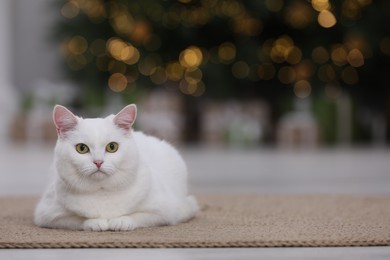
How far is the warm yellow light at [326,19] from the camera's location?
23.7ft

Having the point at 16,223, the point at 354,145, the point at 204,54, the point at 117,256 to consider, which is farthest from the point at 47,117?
the point at 117,256

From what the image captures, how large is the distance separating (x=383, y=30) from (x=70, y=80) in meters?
3.01

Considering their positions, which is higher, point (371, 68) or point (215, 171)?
point (371, 68)

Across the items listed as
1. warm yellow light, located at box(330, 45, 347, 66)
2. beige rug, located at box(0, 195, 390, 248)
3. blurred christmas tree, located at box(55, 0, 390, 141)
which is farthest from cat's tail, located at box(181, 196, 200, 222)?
warm yellow light, located at box(330, 45, 347, 66)

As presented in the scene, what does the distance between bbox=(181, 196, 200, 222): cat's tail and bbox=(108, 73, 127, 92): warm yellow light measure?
544 cm

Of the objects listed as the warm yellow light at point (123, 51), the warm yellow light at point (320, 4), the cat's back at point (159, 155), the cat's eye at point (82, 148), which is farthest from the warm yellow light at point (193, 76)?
the cat's eye at point (82, 148)

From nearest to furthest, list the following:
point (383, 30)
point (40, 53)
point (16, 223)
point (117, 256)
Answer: point (117, 256), point (16, 223), point (383, 30), point (40, 53)

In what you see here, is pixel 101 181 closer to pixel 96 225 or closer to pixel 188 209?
pixel 96 225

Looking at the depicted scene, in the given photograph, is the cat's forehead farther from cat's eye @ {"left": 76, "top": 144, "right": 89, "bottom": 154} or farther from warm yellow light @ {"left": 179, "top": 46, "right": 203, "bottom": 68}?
warm yellow light @ {"left": 179, "top": 46, "right": 203, "bottom": 68}

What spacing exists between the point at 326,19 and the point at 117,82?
80.8 inches

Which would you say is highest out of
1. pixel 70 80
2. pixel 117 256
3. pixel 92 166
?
pixel 70 80

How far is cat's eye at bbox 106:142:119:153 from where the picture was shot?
1.81 metres

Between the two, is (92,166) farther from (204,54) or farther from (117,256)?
(204,54)

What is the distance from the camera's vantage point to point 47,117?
762 cm
